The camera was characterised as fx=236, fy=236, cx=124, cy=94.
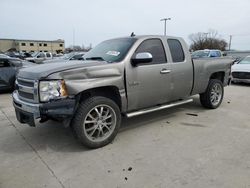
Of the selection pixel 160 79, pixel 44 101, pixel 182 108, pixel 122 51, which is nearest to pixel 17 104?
pixel 44 101

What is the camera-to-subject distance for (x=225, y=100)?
24.7 feet

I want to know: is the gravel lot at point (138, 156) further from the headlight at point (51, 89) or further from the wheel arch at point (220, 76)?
the wheel arch at point (220, 76)

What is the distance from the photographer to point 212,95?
6.28m

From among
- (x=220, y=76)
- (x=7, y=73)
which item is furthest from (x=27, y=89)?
(x=7, y=73)

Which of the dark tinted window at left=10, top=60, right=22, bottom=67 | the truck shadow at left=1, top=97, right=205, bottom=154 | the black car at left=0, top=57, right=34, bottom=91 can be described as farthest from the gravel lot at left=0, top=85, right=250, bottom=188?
the dark tinted window at left=10, top=60, right=22, bottom=67

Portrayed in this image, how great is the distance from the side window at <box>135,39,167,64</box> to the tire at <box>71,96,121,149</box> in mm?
1317

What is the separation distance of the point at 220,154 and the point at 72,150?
233 cm

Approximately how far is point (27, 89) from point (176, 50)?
10.4 ft

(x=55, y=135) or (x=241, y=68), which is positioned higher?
(x=241, y=68)

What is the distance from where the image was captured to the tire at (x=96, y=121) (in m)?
3.66

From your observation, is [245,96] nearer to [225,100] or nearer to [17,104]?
[225,100]

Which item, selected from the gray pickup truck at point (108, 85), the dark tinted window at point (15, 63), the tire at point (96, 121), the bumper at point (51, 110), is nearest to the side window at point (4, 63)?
the dark tinted window at point (15, 63)

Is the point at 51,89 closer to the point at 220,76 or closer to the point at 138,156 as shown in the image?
the point at 138,156

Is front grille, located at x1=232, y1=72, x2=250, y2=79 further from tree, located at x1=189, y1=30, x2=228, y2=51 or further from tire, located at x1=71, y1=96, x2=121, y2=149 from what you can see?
tree, located at x1=189, y1=30, x2=228, y2=51
